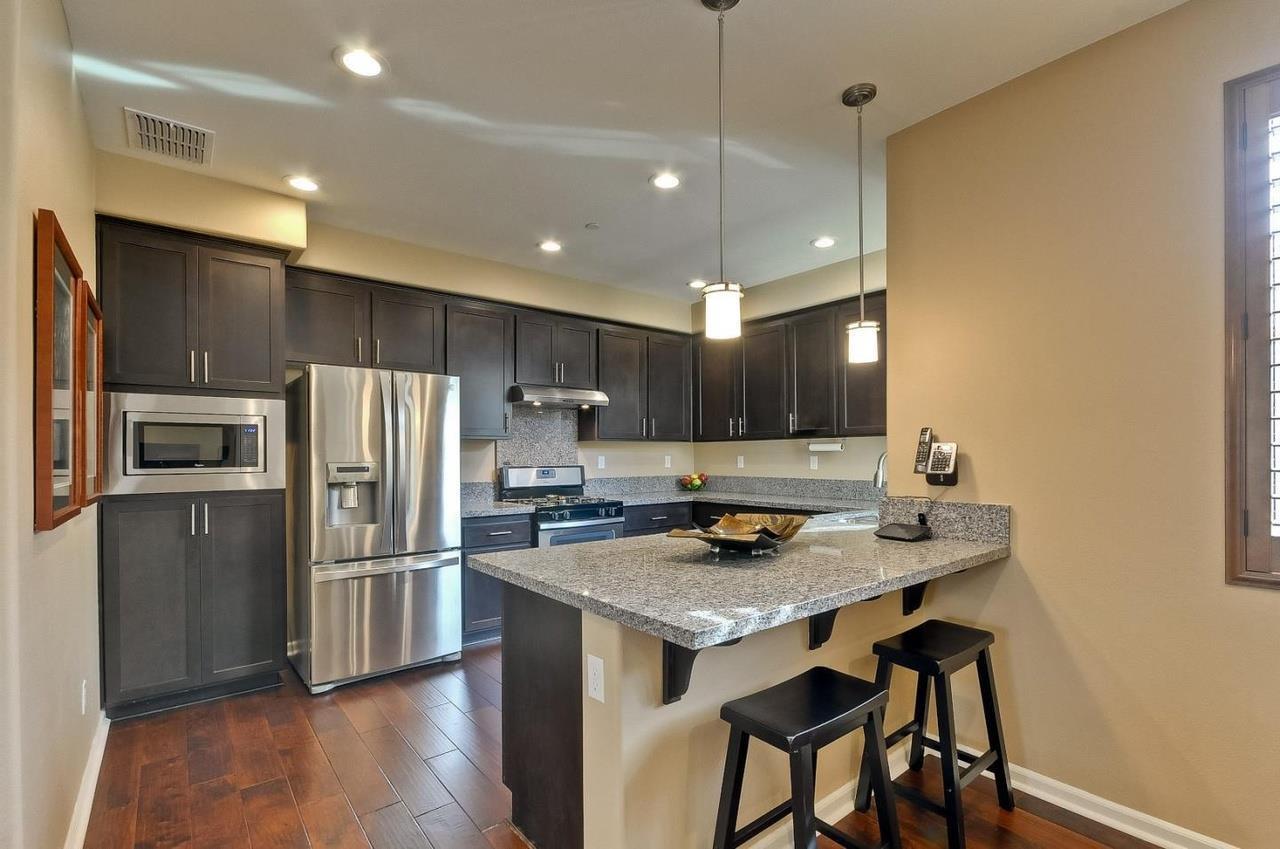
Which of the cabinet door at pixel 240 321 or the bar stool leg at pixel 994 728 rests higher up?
the cabinet door at pixel 240 321

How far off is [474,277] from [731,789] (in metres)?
3.59

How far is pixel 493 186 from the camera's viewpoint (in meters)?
3.14

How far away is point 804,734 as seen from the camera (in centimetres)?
141

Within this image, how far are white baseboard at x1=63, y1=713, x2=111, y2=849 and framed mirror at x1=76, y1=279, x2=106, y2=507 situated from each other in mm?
974

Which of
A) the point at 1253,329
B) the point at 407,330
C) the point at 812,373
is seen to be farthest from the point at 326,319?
the point at 1253,329

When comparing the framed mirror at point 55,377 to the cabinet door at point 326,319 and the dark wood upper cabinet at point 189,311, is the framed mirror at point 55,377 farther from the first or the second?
the cabinet door at point 326,319

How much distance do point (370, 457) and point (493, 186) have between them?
1610mm

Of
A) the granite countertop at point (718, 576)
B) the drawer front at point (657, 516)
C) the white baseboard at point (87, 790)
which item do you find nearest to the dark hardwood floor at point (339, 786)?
the white baseboard at point (87, 790)

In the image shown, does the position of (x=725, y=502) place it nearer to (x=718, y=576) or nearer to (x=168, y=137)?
(x=718, y=576)

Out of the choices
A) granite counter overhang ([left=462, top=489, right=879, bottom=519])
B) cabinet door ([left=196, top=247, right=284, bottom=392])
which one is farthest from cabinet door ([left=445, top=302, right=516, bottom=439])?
cabinet door ([left=196, top=247, right=284, bottom=392])

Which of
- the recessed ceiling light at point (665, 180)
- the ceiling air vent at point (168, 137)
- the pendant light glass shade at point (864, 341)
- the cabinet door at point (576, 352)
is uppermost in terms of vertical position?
the ceiling air vent at point (168, 137)

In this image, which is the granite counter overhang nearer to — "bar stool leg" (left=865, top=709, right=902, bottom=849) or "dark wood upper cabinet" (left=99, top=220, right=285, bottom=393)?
"dark wood upper cabinet" (left=99, top=220, right=285, bottom=393)

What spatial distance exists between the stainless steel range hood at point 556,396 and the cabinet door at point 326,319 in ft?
3.37

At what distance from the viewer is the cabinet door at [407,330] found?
387 centimetres
